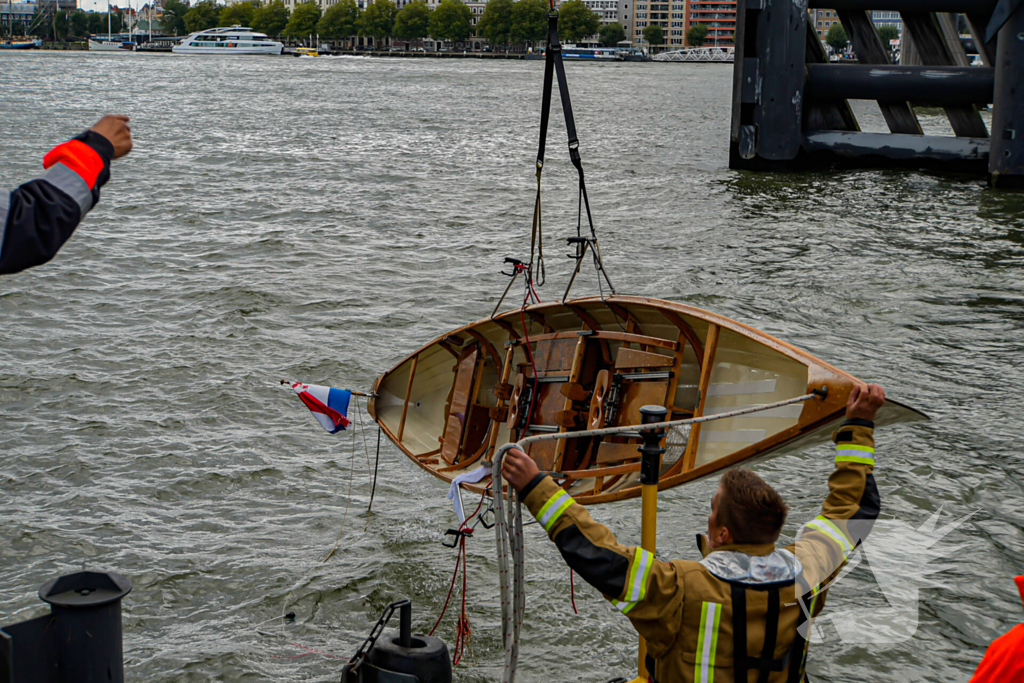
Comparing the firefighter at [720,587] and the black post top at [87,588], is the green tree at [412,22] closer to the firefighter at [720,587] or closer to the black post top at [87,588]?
the black post top at [87,588]

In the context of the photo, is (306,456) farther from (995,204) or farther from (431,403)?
(995,204)

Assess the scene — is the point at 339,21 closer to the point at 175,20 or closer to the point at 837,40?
the point at 175,20

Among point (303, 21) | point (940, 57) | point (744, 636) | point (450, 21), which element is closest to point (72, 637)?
point (744, 636)

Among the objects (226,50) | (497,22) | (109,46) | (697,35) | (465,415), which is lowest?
(465,415)

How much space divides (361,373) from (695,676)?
8.59 meters

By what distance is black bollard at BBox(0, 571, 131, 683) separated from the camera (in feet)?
9.95

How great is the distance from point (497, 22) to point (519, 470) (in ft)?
534

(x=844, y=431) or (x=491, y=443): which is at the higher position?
A: (x=844, y=431)

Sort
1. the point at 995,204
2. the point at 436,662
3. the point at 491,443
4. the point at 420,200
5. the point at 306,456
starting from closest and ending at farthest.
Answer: the point at 436,662
the point at 491,443
the point at 306,456
the point at 995,204
the point at 420,200

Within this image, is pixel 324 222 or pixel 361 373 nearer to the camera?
pixel 361 373

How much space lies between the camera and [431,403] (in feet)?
27.0

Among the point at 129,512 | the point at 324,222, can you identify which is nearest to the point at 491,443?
the point at 129,512

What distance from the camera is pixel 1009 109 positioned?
1828cm

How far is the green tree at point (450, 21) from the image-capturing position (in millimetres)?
162250
